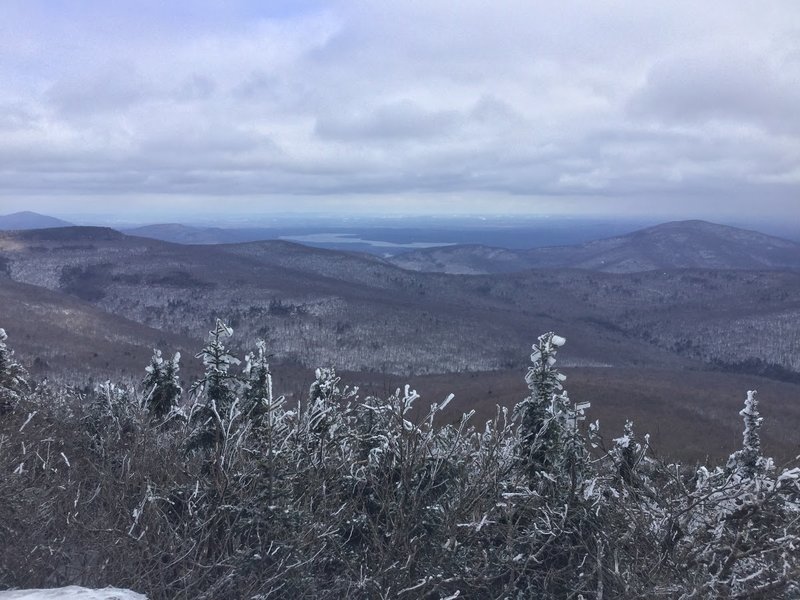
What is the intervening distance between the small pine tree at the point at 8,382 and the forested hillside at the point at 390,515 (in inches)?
118

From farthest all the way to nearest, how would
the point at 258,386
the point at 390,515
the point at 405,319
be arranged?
the point at 405,319 → the point at 258,386 → the point at 390,515

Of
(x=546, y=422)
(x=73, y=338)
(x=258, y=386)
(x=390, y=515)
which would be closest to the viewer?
(x=390, y=515)

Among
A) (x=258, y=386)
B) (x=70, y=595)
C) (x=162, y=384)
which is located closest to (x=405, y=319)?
(x=162, y=384)

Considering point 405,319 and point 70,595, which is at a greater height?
point 70,595

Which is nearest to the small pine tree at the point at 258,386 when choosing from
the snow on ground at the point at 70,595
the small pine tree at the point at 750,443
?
the snow on ground at the point at 70,595

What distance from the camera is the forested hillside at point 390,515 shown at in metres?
9.32

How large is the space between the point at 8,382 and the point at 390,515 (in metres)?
11.9

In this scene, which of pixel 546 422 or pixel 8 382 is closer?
pixel 546 422

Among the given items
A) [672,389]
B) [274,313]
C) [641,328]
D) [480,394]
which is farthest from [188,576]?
[641,328]

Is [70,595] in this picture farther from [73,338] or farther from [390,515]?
[73,338]

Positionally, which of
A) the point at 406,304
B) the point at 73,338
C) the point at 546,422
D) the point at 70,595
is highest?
the point at 546,422

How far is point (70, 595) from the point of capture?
7.62m

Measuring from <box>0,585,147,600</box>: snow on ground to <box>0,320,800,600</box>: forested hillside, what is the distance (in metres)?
1.33

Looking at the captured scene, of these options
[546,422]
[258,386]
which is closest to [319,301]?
[258,386]
